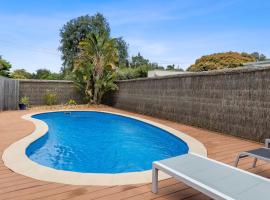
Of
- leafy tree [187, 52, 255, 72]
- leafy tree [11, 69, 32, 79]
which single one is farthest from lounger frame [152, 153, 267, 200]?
leafy tree [11, 69, 32, 79]

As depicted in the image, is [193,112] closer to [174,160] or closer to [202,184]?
[174,160]

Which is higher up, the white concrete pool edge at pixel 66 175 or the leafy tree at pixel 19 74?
the leafy tree at pixel 19 74

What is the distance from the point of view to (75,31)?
27953 millimetres

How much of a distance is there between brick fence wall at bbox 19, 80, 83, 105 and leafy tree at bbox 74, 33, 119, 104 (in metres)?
1.18

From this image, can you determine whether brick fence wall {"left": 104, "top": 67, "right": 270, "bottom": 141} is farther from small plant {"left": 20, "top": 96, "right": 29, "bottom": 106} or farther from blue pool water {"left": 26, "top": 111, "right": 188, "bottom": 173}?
small plant {"left": 20, "top": 96, "right": 29, "bottom": 106}

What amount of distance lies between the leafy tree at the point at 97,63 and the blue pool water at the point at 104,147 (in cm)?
523

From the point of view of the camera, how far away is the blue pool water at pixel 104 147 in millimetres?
5359

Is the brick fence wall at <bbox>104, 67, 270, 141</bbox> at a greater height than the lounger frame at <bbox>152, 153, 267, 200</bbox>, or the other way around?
the brick fence wall at <bbox>104, 67, 270, 141</bbox>

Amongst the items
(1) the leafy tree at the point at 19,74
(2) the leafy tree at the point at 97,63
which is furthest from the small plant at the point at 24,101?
(1) the leafy tree at the point at 19,74

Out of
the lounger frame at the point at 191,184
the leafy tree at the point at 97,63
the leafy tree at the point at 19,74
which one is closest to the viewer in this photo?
the lounger frame at the point at 191,184

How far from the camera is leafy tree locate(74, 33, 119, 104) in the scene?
15086 millimetres

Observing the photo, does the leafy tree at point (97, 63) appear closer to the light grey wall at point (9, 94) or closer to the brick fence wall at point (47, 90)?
the brick fence wall at point (47, 90)

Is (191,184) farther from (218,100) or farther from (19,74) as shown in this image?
(19,74)

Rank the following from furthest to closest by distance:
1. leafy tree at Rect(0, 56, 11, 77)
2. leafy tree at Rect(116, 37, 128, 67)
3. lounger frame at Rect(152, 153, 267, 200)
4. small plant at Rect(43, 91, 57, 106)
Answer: leafy tree at Rect(116, 37, 128, 67), leafy tree at Rect(0, 56, 11, 77), small plant at Rect(43, 91, 57, 106), lounger frame at Rect(152, 153, 267, 200)
